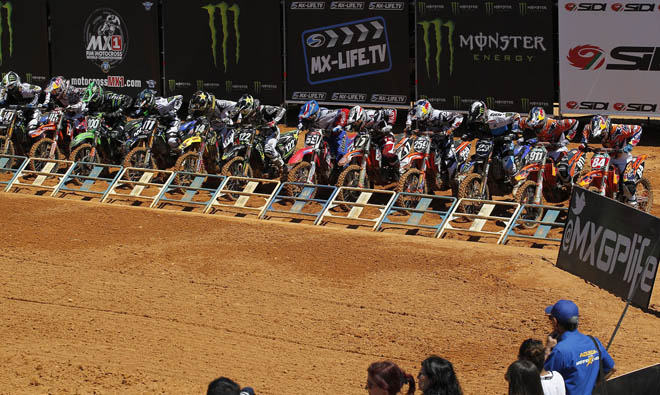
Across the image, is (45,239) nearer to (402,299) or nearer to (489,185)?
(402,299)

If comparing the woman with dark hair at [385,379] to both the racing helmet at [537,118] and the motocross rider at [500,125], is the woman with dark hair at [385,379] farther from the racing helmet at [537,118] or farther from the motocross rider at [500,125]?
the racing helmet at [537,118]

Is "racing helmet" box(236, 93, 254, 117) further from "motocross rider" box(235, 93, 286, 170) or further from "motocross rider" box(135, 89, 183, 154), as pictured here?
"motocross rider" box(135, 89, 183, 154)

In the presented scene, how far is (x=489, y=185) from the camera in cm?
1517

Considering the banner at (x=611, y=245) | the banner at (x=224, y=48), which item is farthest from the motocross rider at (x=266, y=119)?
the banner at (x=611, y=245)

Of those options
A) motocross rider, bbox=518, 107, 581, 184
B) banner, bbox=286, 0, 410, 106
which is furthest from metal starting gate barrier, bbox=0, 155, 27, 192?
motocross rider, bbox=518, 107, 581, 184

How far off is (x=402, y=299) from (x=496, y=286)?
118 centimetres

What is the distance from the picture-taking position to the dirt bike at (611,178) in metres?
14.1

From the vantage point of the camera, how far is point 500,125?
14.8 m

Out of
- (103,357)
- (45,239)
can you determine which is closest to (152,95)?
(45,239)

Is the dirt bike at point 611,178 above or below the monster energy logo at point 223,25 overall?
below

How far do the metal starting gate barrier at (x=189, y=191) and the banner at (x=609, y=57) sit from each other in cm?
793

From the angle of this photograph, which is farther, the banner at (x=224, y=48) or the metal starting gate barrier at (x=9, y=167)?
the banner at (x=224, y=48)

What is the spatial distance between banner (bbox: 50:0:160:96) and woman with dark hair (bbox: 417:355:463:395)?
63.2 ft

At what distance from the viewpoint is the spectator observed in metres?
5.87
